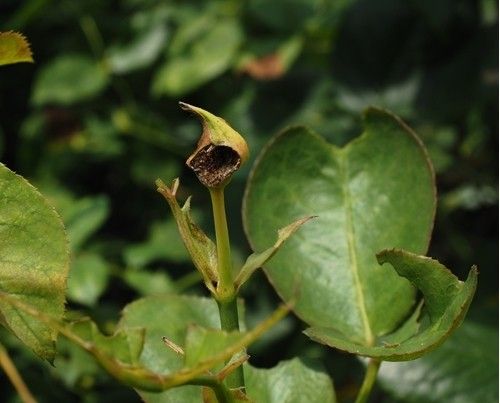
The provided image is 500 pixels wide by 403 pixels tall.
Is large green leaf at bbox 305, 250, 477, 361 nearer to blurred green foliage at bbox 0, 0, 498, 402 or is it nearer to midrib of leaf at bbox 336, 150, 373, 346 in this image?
midrib of leaf at bbox 336, 150, 373, 346

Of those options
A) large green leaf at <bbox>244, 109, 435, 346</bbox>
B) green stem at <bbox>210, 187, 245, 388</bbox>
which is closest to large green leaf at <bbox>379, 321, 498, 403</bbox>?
large green leaf at <bbox>244, 109, 435, 346</bbox>

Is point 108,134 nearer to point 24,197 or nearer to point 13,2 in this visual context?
point 13,2

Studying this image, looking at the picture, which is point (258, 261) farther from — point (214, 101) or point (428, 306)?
point (214, 101)

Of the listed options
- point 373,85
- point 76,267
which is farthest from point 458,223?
point 76,267

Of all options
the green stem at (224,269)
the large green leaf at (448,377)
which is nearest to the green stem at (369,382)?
the green stem at (224,269)

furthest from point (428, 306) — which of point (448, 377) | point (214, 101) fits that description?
point (214, 101)

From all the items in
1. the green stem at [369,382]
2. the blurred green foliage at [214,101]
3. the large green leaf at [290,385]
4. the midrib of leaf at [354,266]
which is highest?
the midrib of leaf at [354,266]

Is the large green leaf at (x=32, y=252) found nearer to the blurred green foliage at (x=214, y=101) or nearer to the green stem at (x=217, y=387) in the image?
the green stem at (x=217, y=387)
